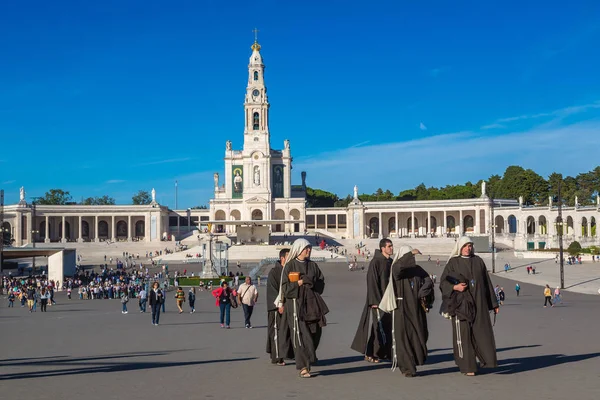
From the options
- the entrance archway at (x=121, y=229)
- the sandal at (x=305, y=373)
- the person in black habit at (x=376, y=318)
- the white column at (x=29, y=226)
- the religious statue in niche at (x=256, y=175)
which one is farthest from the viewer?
the entrance archway at (x=121, y=229)

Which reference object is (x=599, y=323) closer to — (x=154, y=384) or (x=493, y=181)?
(x=154, y=384)

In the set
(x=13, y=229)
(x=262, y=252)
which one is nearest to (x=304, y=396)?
(x=262, y=252)

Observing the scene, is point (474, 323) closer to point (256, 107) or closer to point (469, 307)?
point (469, 307)

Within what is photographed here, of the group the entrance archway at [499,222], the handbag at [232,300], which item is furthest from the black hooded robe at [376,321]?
the entrance archway at [499,222]

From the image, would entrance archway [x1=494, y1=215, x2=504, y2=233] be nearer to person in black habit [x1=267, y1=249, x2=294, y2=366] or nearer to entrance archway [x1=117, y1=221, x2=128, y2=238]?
entrance archway [x1=117, y1=221, x2=128, y2=238]

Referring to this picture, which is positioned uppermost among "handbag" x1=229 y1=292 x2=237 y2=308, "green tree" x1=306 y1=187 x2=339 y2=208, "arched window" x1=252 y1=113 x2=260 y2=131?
"arched window" x1=252 y1=113 x2=260 y2=131

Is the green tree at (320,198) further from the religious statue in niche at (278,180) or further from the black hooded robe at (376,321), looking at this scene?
the black hooded robe at (376,321)

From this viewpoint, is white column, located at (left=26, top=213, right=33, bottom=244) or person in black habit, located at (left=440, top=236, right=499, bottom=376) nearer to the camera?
person in black habit, located at (left=440, top=236, right=499, bottom=376)

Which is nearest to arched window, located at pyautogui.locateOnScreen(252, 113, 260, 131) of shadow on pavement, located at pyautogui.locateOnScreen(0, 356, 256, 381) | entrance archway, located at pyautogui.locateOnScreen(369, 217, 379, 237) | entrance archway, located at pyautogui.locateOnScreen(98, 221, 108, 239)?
entrance archway, located at pyautogui.locateOnScreen(369, 217, 379, 237)

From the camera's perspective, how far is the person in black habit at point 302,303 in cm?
934

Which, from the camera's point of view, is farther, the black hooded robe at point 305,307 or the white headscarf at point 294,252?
the white headscarf at point 294,252

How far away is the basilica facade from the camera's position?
94000 millimetres

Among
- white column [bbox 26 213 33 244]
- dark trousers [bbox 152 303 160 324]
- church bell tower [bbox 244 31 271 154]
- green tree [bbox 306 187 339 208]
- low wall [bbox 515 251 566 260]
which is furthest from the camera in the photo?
green tree [bbox 306 187 339 208]

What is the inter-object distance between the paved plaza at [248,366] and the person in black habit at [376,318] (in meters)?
0.22
